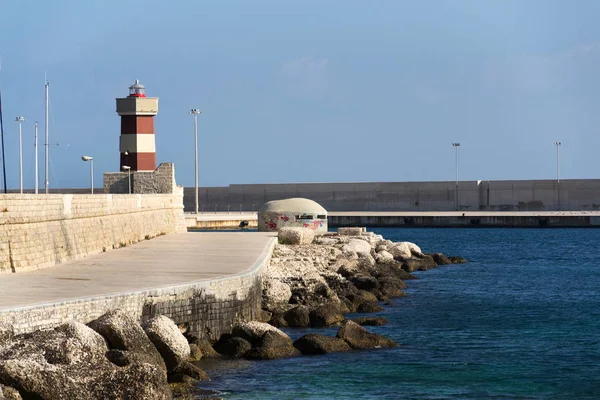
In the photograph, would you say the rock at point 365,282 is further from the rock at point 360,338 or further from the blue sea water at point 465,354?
the rock at point 360,338

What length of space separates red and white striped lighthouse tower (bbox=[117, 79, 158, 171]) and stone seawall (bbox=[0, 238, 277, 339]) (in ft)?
69.6

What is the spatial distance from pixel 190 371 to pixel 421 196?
70.2 metres

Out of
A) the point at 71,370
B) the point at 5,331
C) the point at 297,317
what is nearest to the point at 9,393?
the point at 71,370

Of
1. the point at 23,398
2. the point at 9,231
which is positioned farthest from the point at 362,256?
the point at 23,398

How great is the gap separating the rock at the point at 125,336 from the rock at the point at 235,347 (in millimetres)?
2614

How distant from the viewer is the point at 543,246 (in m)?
52.2

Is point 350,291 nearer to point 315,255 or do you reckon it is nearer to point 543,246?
point 315,255

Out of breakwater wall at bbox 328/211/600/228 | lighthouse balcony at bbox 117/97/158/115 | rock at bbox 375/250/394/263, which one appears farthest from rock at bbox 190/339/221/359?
breakwater wall at bbox 328/211/600/228

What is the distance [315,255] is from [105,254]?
7.66 m

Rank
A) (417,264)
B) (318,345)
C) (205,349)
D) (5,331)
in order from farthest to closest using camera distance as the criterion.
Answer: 1. (417,264)
2. (318,345)
3. (205,349)
4. (5,331)

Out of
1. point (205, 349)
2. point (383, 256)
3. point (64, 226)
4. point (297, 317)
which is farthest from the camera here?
point (383, 256)

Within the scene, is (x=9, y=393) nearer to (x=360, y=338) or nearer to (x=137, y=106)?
(x=360, y=338)

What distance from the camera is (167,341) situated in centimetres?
1441

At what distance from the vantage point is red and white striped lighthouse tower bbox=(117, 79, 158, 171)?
41.0 meters
